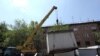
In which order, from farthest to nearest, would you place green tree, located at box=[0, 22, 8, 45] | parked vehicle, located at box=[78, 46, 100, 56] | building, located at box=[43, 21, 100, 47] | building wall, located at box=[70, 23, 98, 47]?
building, located at box=[43, 21, 100, 47] < building wall, located at box=[70, 23, 98, 47] < green tree, located at box=[0, 22, 8, 45] < parked vehicle, located at box=[78, 46, 100, 56]

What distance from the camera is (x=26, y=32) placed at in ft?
182

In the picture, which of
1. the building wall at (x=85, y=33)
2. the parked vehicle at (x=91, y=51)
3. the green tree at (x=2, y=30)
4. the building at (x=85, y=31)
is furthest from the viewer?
the building at (x=85, y=31)

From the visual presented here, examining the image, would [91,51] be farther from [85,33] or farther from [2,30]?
[85,33]

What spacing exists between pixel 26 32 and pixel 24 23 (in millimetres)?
6374

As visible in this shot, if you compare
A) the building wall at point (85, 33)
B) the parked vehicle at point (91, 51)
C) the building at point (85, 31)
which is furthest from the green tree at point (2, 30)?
the parked vehicle at point (91, 51)

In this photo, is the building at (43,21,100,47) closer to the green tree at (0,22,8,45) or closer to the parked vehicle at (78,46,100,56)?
the green tree at (0,22,8,45)

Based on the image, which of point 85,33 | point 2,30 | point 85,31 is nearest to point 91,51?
point 2,30

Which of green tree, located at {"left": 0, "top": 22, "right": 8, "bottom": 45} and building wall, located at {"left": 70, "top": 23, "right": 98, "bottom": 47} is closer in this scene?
green tree, located at {"left": 0, "top": 22, "right": 8, "bottom": 45}

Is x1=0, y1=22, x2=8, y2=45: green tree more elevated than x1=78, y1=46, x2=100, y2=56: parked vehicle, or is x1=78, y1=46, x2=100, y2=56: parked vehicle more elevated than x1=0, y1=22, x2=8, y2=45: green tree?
x1=0, y1=22, x2=8, y2=45: green tree

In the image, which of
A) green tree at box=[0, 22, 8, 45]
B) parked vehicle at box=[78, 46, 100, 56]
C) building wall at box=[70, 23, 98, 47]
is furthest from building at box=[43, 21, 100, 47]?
parked vehicle at box=[78, 46, 100, 56]

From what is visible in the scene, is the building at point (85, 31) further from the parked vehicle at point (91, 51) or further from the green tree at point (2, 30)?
the parked vehicle at point (91, 51)

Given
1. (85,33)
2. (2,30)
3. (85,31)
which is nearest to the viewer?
(2,30)

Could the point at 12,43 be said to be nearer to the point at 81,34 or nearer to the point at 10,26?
the point at 10,26

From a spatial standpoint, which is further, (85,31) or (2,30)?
(85,31)
